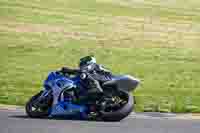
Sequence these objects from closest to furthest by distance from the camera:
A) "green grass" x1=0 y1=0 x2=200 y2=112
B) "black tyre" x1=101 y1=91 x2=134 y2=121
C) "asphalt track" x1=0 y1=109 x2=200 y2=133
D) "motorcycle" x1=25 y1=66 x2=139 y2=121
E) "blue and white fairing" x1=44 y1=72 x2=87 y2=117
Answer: "asphalt track" x1=0 y1=109 x2=200 y2=133 < "black tyre" x1=101 y1=91 x2=134 y2=121 < "motorcycle" x1=25 y1=66 x2=139 y2=121 < "blue and white fairing" x1=44 y1=72 x2=87 y2=117 < "green grass" x1=0 y1=0 x2=200 y2=112

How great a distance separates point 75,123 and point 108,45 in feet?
49.6

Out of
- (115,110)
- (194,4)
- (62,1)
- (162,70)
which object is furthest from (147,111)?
(194,4)

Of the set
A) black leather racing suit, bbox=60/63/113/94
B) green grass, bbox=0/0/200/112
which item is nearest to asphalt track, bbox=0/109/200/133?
black leather racing suit, bbox=60/63/113/94

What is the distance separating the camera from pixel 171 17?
131 feet

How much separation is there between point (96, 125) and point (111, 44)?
15.7 m

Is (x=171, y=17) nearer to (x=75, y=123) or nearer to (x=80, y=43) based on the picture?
(x=80, y=43)

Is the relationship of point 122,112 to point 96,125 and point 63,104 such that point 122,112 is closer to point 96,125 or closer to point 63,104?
point 96,125

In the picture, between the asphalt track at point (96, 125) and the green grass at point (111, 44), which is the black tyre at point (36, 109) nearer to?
the asphalt track at point (96, 125)

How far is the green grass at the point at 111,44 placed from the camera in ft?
57.5

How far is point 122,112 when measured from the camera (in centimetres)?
1258

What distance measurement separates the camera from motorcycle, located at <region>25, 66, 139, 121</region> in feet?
41.5

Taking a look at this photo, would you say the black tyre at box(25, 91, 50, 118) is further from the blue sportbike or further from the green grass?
the green grass

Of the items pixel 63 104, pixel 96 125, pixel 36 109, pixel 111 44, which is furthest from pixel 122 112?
pixel 111 44

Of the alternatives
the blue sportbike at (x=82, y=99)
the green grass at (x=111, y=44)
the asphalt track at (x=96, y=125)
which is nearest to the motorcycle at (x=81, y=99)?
the blue sportbike at (x=82, y=99)
